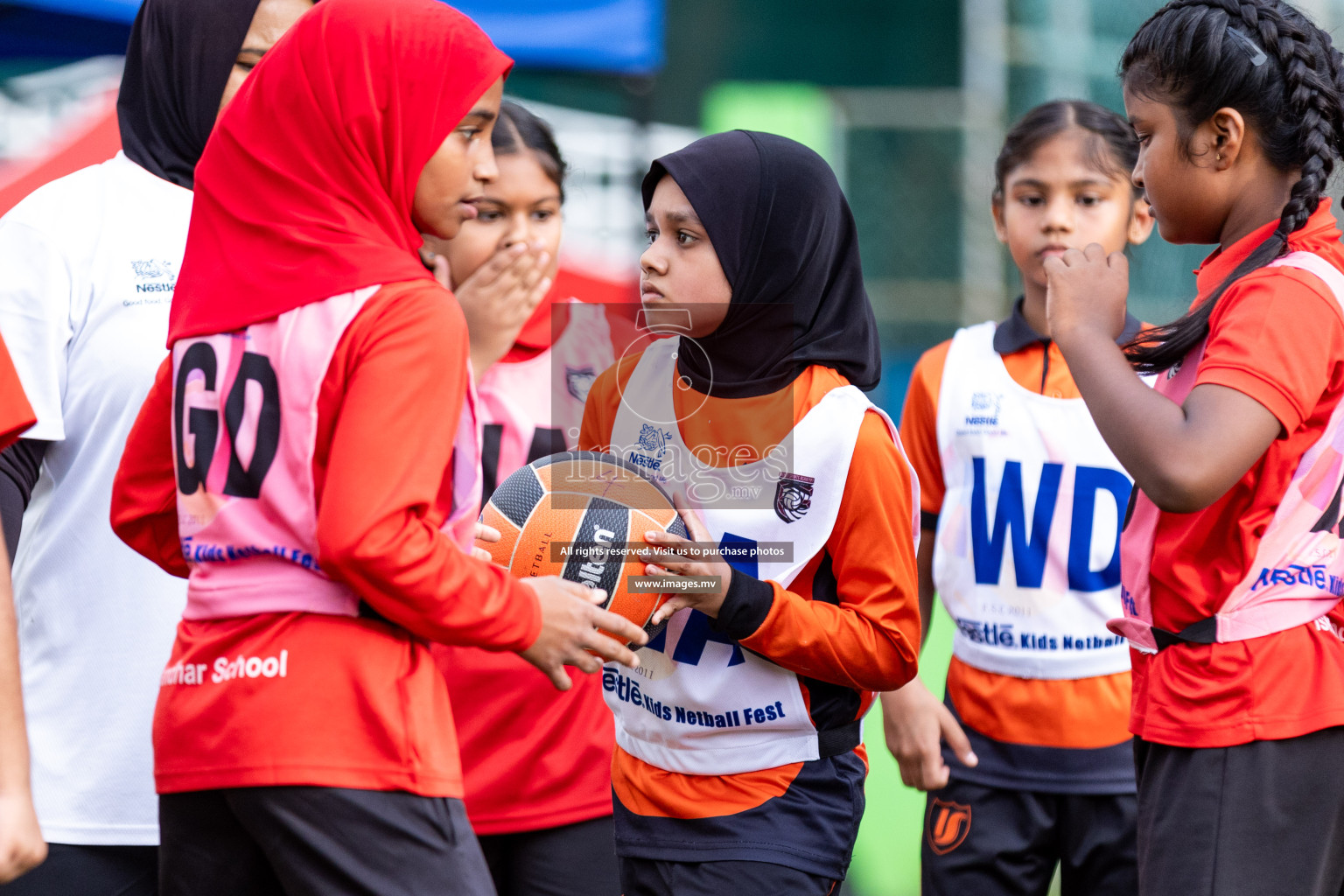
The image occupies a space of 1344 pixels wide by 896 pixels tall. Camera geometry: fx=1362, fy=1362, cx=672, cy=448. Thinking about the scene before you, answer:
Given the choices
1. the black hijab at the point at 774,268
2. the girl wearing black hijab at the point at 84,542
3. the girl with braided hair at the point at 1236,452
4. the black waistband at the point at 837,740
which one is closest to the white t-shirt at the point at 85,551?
the girl wearing black hijab at the point at 84,542

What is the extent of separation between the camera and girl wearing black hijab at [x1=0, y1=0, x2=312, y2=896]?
220 centimetres

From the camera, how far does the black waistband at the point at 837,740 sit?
2.31 metres

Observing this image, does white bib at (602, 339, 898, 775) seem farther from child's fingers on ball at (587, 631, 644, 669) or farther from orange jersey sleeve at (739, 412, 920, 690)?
child's fingers on ball at (587, 631, 644, 669)

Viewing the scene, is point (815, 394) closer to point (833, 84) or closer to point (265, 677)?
point (265, 677)

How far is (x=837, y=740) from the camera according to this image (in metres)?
2.33

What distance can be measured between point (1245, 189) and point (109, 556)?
75.8 inches

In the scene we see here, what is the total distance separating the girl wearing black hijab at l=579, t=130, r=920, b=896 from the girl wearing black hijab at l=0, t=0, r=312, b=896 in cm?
81

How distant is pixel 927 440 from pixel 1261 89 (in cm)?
129

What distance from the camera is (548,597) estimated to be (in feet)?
6.09

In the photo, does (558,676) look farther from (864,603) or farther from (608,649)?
(864,603)

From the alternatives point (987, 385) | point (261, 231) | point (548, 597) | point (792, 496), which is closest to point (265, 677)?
point (548, 597)

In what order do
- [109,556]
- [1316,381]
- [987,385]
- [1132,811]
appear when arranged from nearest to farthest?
1. [1316,381]
2. [109,556]
3. [1132,811]
4. [987,385]

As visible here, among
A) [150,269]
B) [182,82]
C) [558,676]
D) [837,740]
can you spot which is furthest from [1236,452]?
[182,82]

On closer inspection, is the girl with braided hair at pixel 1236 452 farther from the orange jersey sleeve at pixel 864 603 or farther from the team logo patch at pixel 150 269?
the team logo patch at pixel 150 269
